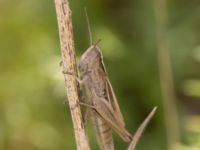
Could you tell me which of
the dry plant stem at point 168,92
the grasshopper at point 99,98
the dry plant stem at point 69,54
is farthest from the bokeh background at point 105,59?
the dry plant stem at point 69,54

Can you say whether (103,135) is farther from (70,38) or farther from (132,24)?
(132,24)

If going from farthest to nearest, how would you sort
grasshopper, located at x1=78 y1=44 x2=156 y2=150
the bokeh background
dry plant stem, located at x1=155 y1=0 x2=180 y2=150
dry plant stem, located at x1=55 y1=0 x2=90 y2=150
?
the bokeh background
dry plant stem, located at x1=155 y1=0 x2=180 y2=150
grasshopper, located at x1=78 y1=44 x2=156 y2=150
dry plant stem, located at x1=55 y1=0 x2=90 y2=150

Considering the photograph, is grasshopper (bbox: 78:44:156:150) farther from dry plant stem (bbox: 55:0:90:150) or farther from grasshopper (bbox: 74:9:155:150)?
dry plant stem (bbox: 55:0:90:150)

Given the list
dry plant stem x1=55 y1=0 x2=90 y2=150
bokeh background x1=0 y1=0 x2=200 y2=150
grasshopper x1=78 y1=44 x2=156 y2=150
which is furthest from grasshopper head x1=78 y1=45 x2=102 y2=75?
bokeh background x1=0 y1=0 x2=200 y2=150

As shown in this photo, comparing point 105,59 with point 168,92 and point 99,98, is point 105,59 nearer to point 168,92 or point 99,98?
point 168,92

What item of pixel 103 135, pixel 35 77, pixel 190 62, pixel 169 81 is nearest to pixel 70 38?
pixel 103 135

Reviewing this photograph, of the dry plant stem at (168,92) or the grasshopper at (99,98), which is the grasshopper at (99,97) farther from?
the dry plant stem at (168,92)

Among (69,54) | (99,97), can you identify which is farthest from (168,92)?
(69,54)

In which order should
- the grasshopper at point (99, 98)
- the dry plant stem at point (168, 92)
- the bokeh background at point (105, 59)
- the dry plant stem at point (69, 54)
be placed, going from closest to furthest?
the dry plant stem at point (69, 54), the grasshopper at point (99, 98), the dry plant stem at point (168, 92), the bokeh background at point (105, 59)
